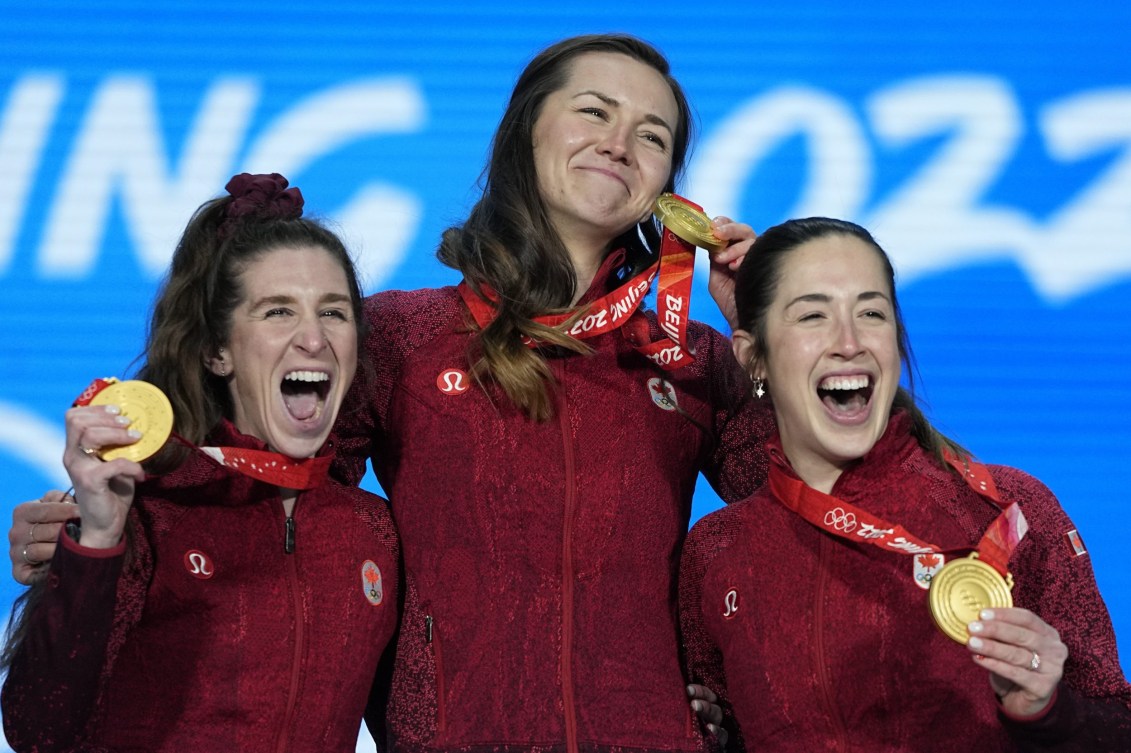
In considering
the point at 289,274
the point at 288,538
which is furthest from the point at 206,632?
the point at 289,274

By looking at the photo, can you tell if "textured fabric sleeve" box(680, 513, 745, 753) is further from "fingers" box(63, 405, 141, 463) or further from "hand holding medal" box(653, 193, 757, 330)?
"fingers" box(63, 405, 141, 463)

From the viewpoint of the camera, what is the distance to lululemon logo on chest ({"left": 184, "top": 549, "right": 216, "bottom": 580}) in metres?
2.61

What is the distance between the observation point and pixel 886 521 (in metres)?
2.62

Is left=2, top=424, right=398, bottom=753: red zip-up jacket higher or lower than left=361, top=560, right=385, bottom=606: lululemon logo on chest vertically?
lower

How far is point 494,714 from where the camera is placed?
2.71 metres

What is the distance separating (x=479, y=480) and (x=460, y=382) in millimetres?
229

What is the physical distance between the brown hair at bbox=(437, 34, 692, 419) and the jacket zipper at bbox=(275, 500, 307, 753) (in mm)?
516

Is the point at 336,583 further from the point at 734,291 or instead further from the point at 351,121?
the point at 351,121

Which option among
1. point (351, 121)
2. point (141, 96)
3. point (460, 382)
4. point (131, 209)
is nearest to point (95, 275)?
point (131, 209)

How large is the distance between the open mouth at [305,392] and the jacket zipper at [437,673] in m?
0.45

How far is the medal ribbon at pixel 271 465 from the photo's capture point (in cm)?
261

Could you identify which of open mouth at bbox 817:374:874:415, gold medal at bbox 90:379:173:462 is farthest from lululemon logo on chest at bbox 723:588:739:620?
gold medal at bbox 90:379:173:462

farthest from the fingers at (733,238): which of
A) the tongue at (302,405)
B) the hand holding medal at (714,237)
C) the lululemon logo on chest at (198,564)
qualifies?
the lululemon logo on chest at (198,564)

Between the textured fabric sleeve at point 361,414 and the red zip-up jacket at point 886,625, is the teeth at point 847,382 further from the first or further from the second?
the textured fabric sleeve at point 361,414
